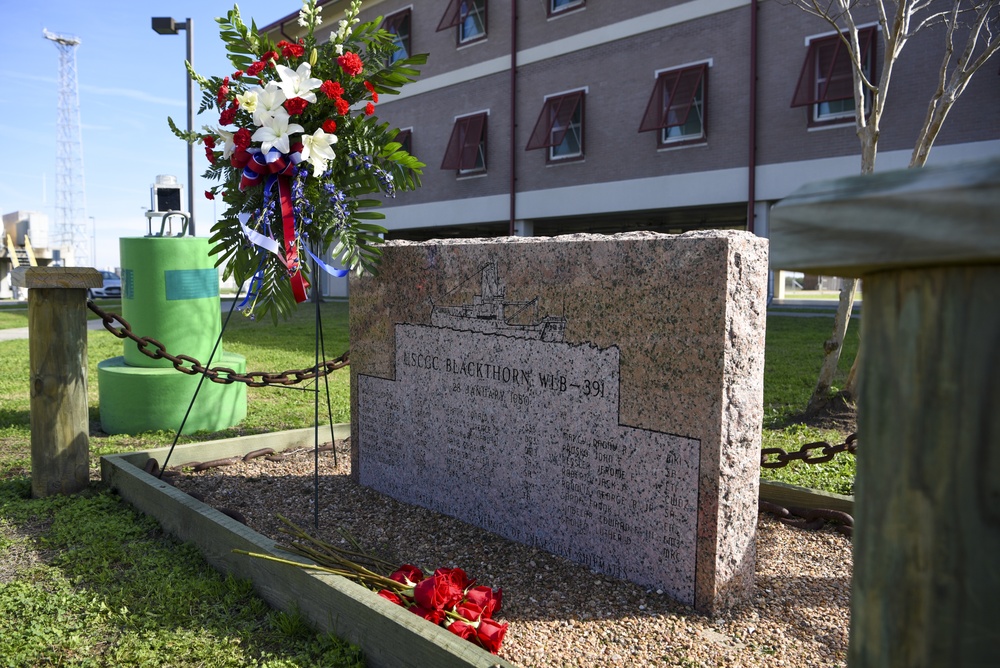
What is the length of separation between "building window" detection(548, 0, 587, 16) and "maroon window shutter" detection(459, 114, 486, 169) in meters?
3.13

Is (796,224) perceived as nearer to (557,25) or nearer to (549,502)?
(549,502)

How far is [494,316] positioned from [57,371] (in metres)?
2.78

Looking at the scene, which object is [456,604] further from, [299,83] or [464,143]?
[464,143]

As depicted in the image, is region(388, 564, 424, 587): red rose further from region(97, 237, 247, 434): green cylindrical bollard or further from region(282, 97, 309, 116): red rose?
region(97, 237, 247, 434): green cylindrical bollard

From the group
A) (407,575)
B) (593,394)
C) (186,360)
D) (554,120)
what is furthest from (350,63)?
(554,120)

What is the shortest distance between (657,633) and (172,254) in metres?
5.58

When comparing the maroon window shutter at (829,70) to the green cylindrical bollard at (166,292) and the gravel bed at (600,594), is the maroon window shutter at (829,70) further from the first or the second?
the gravel bed at (600,594)

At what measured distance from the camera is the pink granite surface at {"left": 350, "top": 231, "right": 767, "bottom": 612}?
3.18 meters

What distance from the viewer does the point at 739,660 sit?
2881 mm

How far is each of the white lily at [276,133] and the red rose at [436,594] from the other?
239 cm

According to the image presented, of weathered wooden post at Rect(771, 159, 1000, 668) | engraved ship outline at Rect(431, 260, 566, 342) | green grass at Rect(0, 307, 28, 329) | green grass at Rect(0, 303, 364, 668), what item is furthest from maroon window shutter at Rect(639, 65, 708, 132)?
weathered wooden post at Rect(771, 159, 1000, 668)

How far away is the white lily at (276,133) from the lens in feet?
13.7

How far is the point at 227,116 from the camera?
14.4 feet

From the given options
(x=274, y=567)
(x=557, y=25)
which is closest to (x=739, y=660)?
(x=274, y=567)
